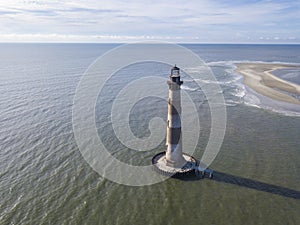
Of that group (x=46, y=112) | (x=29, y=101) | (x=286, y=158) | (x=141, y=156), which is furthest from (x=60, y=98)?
(x=286, y=158)

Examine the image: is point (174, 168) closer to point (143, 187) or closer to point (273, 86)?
point (143, 187)

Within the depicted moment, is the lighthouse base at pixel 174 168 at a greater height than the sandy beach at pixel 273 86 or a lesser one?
greater

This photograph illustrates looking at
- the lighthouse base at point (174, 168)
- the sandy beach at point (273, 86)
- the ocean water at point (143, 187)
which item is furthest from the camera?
the sandy beach at point (273, 86)

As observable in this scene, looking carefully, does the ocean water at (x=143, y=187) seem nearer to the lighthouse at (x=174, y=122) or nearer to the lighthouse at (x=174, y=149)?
the lighthouse at (x=174, y=149)

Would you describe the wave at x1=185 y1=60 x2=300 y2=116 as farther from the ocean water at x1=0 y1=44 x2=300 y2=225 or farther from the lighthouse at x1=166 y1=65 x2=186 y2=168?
the lighthouse at x1=166 y1=65 x2=186 y2=168

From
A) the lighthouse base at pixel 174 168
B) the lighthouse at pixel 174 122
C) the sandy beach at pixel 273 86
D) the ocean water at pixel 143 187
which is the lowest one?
the sandy beach at pixel 273 86

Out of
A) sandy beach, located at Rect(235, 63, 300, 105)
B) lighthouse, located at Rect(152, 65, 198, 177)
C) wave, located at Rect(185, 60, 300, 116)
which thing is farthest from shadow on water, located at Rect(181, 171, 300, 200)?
sandy beach, located at Rect(235, 63, 300, 105)

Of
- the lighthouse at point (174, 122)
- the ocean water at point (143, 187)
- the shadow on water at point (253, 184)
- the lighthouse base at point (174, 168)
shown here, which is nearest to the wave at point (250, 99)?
the ocean water at point (143, 187)
